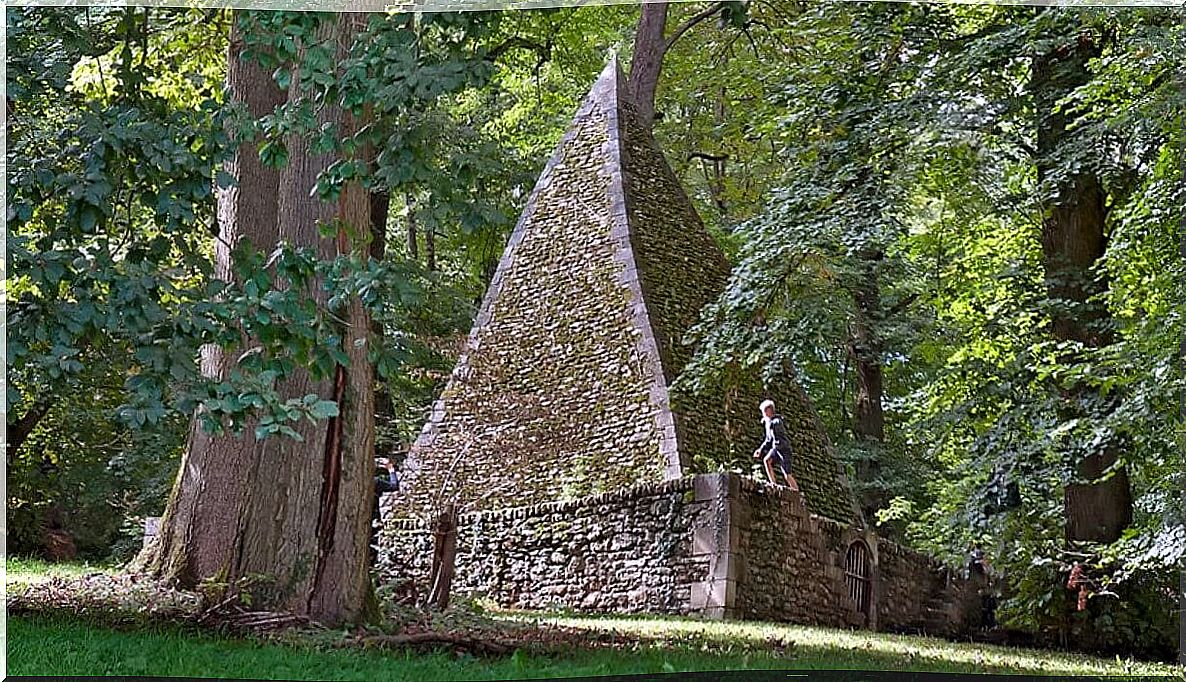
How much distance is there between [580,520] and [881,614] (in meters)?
2.56

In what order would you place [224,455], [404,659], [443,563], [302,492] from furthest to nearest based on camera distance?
[443,563]
[224,455]
[302,492]
[404,659]

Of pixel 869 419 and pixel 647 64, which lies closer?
pixel 647 64

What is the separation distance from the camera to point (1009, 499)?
7.14m

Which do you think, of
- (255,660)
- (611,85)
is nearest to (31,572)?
(255,660)

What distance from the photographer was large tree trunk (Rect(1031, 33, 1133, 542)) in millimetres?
7355

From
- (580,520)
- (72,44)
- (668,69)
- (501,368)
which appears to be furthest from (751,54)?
(72,44)

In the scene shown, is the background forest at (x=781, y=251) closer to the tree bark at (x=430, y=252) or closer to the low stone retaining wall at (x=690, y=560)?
the low stone retaining wall at (x=690, y=560)

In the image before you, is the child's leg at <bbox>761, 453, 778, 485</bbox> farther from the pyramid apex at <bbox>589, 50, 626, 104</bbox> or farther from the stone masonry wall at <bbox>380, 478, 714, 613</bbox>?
the pyramid apex at <bbox>589, 50, 626, 104</bbox>

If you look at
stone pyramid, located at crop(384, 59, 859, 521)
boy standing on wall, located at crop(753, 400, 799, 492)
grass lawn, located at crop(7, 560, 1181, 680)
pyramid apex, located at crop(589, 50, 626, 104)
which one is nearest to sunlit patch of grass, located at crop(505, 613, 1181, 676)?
grass lawn, located at crop(7, 560, 1181, 680)

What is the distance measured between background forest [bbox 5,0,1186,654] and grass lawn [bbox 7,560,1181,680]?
0.90m

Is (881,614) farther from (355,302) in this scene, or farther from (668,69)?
(668,69)

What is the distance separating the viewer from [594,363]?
10.8m

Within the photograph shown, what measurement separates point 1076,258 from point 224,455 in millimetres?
5198

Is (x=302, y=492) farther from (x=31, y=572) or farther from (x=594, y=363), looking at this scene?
(x=594, y=363)
